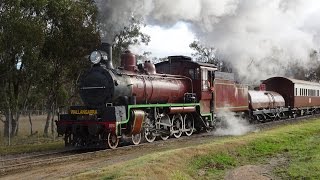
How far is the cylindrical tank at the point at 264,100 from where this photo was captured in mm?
27016

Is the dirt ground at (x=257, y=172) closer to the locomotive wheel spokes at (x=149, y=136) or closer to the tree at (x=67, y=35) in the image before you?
the locomotive wheel spokes at (x=149, y=136)

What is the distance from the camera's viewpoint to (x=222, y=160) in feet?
37.9

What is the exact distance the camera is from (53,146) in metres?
17.4

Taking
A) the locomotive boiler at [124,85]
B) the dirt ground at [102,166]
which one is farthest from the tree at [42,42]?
the dirt ground at [102,166]

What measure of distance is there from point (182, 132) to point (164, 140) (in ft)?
7.04

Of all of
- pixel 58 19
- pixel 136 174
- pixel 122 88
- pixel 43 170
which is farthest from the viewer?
pixel 58 19

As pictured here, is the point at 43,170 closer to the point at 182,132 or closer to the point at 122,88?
the point at 122,88

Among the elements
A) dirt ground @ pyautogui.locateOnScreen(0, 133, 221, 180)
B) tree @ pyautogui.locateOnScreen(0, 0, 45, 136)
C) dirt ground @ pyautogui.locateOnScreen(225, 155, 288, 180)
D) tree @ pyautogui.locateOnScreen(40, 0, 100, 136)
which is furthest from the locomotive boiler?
tree @ pyautogui.locateOnScreen(40, 0, 100, 136)

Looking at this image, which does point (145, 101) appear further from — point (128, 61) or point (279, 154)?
point (279, 154)

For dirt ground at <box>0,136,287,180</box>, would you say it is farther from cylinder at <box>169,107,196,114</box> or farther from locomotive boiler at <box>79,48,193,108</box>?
cylinder at <box>169,107,196,114</box>

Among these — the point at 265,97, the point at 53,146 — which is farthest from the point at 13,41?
the point at 265,97

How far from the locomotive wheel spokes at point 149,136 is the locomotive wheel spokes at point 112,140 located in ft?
5.66

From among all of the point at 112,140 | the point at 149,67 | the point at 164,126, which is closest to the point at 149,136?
the point at 164,126

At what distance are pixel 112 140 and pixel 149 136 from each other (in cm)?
243
